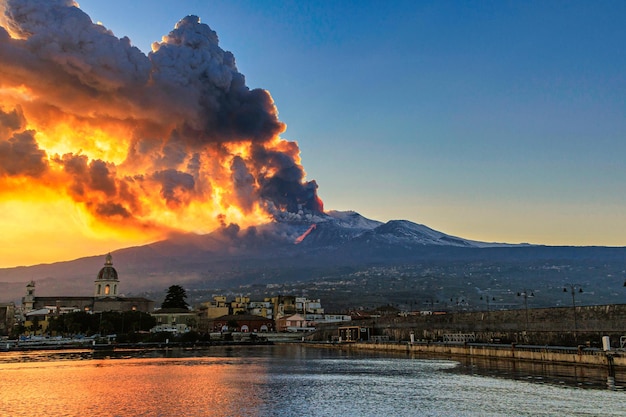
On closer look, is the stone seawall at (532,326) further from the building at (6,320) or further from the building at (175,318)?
the building at (6,320)

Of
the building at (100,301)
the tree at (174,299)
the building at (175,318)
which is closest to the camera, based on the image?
the building at (175,318)

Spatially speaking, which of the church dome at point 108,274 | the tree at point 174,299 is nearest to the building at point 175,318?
the tree at point 174,299

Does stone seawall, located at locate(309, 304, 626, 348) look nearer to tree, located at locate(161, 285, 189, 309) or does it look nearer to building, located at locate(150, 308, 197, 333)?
building, located at locate(150, 308, 197, 333)

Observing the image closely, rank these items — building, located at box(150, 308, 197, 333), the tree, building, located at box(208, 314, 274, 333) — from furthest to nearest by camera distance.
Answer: the tree, building, located at box(150, 308, 197, 333), building, located at box(208, 314, 274, 333)

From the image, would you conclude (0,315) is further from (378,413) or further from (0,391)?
(378,413)

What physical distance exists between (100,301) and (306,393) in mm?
148865

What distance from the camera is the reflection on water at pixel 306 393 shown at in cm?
3055

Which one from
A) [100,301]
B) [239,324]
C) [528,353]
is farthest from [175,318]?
[528,353]

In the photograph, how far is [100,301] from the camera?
6757 inches

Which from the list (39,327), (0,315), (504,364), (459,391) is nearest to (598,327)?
(504,364)

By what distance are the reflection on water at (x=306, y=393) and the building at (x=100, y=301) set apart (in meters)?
116

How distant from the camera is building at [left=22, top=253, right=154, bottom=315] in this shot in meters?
170

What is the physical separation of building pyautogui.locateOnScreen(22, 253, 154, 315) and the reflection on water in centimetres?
11636

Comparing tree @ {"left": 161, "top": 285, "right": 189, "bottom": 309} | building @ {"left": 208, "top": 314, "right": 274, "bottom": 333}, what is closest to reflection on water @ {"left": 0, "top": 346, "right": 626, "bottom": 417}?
building @ {"left": 208, "top": 314, "right": 274, "bottom": 333}
